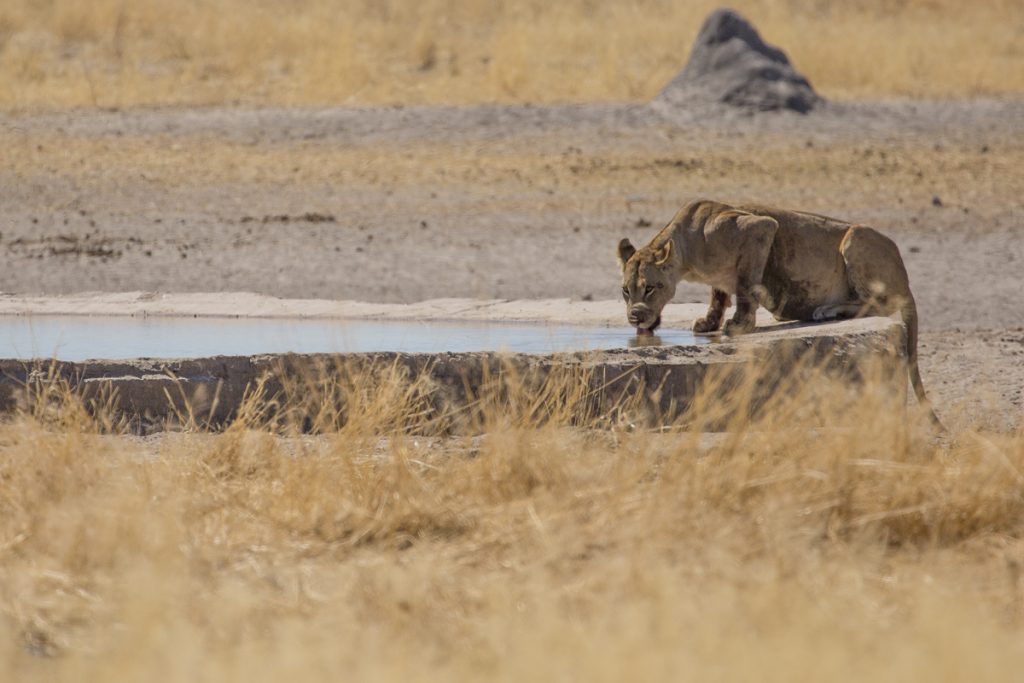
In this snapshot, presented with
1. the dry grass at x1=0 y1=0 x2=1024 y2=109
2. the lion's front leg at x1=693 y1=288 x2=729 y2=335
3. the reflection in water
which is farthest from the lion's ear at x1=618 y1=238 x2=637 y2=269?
the dry grass at x1=0 y1=0 x2=1024 y2=109

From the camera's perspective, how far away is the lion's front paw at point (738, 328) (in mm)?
7194

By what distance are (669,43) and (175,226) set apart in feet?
31.9

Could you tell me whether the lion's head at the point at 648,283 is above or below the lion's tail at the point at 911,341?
above

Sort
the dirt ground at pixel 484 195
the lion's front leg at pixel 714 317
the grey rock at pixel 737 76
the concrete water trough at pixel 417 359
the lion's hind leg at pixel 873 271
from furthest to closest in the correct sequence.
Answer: the grey rock at pixel 737 76 → the dirt ground at pixel 484 195 → the lion's front leg at pixel 714 317 → the lion's hind leg at pixel 873 271 → the concrete water trough at pixel 417 359

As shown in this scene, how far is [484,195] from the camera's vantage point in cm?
1341

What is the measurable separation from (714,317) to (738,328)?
391mm

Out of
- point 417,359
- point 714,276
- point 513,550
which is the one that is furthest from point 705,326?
point 513,550

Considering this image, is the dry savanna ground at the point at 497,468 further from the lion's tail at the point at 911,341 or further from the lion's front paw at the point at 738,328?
the lion's front paw at the point at 738,328

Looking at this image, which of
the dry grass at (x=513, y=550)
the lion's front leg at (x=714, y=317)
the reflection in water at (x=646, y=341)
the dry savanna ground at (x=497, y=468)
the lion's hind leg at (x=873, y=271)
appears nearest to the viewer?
the dry grass at (x=513, y=550)

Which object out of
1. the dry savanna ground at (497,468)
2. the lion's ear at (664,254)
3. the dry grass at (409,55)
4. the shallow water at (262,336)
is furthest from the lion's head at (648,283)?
the dry grass at (409,55)

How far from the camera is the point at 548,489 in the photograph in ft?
17.5

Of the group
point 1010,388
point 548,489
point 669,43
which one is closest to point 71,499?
point 548,489

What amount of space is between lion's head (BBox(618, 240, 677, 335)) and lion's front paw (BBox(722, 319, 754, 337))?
292mm

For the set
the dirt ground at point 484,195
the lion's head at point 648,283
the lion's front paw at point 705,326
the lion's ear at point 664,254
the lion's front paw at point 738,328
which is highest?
the lion's ear at point 664,254
